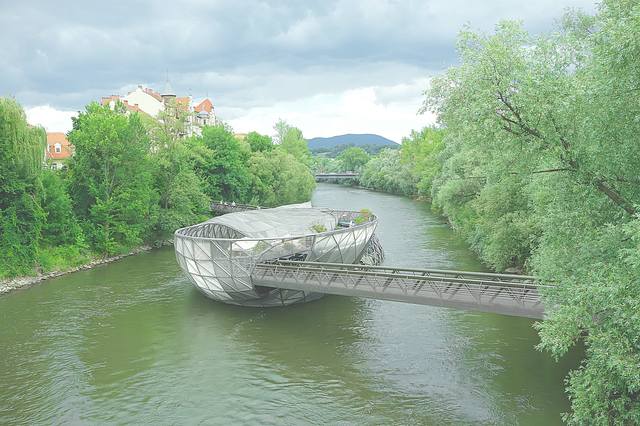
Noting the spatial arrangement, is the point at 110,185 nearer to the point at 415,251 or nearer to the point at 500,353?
the point at 415,251

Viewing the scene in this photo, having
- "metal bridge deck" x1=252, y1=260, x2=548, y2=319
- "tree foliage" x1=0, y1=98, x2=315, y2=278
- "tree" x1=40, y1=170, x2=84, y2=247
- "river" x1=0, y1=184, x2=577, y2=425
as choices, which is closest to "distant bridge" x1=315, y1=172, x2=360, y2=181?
"tree foliage" x1=0, y1=98, x2=315, y2=278

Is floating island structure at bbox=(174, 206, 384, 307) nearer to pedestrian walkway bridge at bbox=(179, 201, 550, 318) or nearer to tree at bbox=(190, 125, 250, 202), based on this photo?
pedestrian walkway bridge at bbox=(179, 201, 550, 318)

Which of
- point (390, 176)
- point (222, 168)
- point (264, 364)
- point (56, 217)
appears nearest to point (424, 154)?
point (390, 176)

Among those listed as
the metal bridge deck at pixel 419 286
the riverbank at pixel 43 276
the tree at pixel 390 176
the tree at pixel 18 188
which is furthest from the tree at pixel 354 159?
the metal bridge deck at pixel 419 286

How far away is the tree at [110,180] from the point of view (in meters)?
41.0

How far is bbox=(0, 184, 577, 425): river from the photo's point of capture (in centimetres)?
1636

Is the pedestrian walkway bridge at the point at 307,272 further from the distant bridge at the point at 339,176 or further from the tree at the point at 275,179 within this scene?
the distant bridge at the point at 339,176

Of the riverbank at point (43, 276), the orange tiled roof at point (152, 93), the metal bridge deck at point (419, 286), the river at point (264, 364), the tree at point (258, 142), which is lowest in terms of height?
the river at point (264, 364)

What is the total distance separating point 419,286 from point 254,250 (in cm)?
868

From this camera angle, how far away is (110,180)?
140 feet

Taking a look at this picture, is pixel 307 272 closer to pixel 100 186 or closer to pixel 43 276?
pixel 43 276

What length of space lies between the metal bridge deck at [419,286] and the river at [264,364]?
2.22 m

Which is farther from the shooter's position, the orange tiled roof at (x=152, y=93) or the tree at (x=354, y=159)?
the tree at (x=354, y=159)

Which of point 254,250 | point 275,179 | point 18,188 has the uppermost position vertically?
point 18,188
